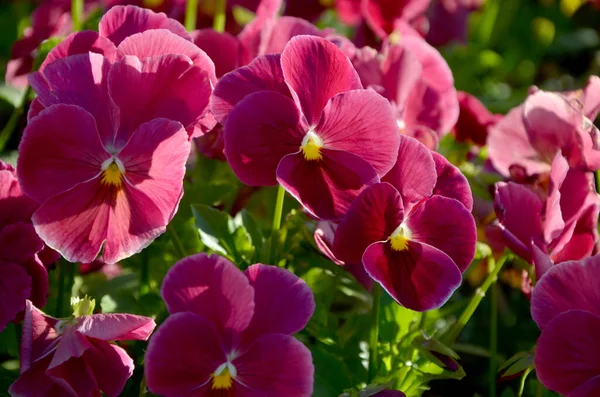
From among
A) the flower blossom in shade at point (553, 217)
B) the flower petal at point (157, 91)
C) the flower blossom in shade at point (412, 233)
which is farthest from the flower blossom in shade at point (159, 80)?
the flower blossom in shade at point (553, 217)

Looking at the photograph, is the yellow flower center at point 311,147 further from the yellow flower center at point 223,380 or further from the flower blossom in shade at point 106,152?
the yellow flower center at point 223,380

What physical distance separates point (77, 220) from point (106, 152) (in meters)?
0.08

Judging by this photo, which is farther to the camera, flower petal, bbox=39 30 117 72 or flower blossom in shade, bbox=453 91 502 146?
flower blossom in shade, bbox=453 91 502 146

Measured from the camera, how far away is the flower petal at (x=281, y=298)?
0.91 m

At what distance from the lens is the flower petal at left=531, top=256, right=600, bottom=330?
0.94 metres

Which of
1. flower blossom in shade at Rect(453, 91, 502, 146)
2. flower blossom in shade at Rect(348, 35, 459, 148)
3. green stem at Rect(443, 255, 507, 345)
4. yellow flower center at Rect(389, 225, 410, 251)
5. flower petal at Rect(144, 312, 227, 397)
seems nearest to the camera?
flower petal at Rect(144, 312, 227, 397)

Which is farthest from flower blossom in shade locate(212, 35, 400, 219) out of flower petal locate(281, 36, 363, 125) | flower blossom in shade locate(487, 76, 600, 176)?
flower blossom in shade locate(487, 76, 600, 176)

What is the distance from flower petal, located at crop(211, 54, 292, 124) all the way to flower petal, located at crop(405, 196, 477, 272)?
20 cm

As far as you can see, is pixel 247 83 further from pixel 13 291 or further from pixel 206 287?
pixel 13 291

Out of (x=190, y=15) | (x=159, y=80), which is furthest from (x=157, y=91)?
(x=190, y=15)

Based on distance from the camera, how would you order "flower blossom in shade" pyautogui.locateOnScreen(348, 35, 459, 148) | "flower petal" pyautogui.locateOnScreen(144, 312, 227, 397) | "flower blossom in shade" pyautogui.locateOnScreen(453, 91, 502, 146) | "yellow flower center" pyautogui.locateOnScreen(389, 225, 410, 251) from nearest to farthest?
1. "flower petal" pyautogui.locateOnScreen(144, 312, 227, 397)
2. "yellow flower center" pyautogui.locateOnScreen(389, 225, 410, 251)
3. "flower blossom in shade" pyautogui.locateOnScreen(348, 35, 459, 148)
4. "flower blossom in shade" pyautogui.locateOnScreen(453, 91, 502, 146)

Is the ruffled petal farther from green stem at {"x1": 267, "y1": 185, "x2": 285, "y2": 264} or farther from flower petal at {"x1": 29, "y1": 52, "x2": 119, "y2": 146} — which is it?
green stem at {"x1": 267, "y1": 185, "x2": 285, "y2": 264}

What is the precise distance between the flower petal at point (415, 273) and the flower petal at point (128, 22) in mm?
375

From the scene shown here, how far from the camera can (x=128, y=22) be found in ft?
3.52
